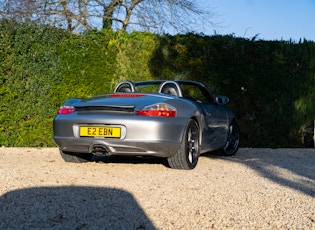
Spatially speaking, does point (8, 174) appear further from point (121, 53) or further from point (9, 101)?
point (121, 53)

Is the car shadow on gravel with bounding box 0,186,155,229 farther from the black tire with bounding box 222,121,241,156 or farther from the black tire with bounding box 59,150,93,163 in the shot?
the black tire with bounding box 222,121,241,156

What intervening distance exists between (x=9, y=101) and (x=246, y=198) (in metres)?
6.40

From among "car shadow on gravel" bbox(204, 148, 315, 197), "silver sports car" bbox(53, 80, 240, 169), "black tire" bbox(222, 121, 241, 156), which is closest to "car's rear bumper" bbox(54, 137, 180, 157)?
"silver sports car" bbox(53, 80, 240, 169)

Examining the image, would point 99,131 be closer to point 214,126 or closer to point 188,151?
point 188,151

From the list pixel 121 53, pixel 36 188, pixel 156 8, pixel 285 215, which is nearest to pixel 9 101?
pixel 121 53

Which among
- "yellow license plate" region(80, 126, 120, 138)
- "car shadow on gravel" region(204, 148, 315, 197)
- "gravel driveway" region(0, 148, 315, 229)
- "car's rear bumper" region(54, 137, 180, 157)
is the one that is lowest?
"car shadow on gravel" region(204, 148, 315, 197)

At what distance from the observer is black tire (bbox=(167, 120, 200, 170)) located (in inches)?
235

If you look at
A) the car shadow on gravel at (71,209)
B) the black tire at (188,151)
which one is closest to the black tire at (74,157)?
the black tire at (188,151)

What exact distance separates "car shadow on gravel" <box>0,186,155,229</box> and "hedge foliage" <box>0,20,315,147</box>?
16.9ft

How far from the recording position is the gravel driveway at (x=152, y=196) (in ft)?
11.5

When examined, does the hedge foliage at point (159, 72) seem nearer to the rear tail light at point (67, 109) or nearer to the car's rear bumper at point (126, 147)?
the rear tail light at point (67, 109)

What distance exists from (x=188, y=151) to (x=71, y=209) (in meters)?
2.65

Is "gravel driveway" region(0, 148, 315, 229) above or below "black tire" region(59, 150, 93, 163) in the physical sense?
above

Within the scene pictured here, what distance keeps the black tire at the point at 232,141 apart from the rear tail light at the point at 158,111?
281cm
